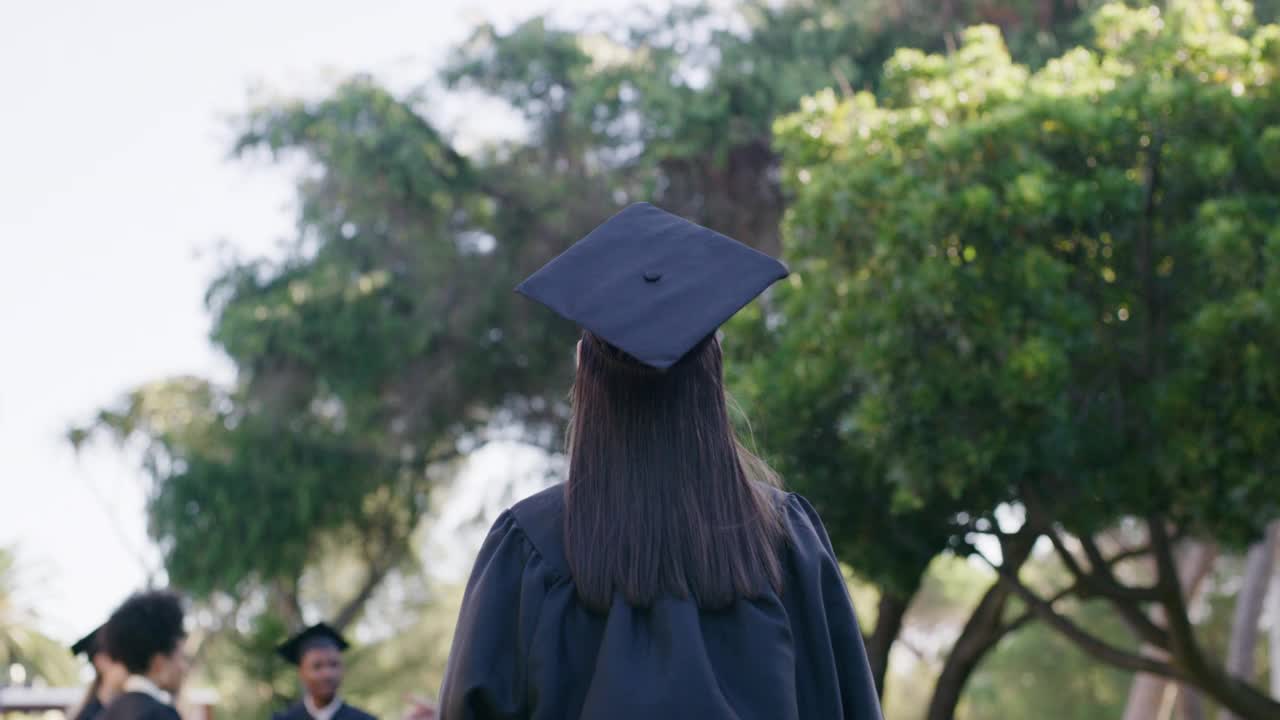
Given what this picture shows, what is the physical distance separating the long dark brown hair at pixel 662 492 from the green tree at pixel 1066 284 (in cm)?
827

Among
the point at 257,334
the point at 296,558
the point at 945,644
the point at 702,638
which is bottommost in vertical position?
the point at 702,638

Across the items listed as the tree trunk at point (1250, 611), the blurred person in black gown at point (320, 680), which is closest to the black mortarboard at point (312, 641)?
the blurred person in black gown at point (320, 680)

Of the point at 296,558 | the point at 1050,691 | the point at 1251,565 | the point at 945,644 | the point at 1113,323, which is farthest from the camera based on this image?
the point at 945,644

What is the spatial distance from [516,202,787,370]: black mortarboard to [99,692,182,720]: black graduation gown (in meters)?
3.00

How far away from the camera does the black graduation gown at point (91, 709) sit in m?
5.77

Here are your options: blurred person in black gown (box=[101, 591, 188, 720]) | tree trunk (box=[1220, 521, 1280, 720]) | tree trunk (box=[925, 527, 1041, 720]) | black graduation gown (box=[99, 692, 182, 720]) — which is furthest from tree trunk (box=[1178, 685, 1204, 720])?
black graduation gown (box=[99, 692, 182, 720])

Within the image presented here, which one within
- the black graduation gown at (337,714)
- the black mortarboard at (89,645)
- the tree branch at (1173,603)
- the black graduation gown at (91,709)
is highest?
the tree branch at (1173,603)

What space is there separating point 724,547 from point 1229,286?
30.8 ft

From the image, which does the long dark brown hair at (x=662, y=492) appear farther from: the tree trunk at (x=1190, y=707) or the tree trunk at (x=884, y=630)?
the tree trunk at (x=1190, y=707)

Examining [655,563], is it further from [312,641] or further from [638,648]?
[312,641]

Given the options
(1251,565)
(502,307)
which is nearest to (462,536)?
(502,307)

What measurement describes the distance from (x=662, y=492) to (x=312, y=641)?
7.29 metres

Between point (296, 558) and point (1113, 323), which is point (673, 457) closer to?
point (1113, 323)

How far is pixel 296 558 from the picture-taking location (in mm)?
20094
